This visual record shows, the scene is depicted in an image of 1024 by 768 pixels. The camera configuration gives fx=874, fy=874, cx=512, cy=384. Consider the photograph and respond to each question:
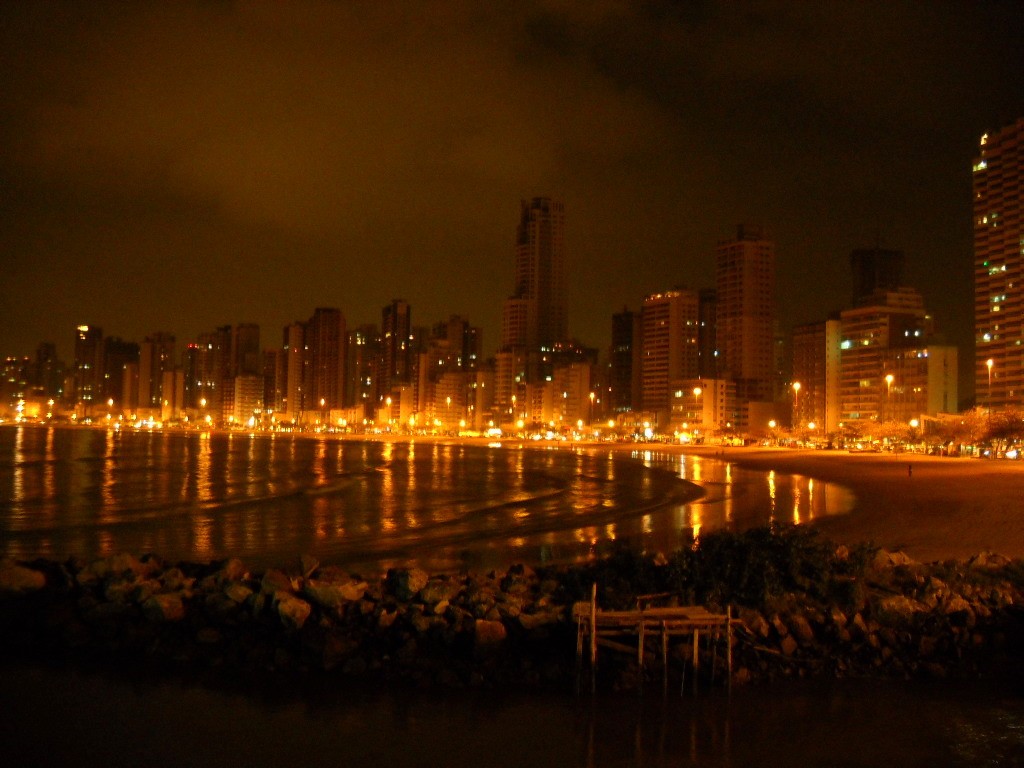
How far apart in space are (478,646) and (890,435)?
249 ft

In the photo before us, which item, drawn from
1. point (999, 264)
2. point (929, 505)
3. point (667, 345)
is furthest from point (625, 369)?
point (929, 505)

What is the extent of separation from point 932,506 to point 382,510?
1900 cm

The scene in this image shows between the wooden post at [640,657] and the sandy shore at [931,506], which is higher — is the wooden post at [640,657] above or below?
below

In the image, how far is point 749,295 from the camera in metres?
156

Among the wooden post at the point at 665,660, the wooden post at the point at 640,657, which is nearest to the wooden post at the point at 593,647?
the wooden post at the point at 640,657

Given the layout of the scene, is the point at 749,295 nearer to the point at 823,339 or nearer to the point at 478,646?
the point at 823,339

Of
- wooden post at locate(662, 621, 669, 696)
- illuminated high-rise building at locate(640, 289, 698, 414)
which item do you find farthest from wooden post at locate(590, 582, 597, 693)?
illuminated high-rise building at locate(640, 289, 698, 414)

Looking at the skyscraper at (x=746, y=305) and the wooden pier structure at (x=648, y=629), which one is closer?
the wooden pier structure at (x=648, y=629)

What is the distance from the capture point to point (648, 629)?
1240 centimetres

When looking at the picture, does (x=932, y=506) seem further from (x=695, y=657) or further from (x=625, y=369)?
(x=625, y=369)

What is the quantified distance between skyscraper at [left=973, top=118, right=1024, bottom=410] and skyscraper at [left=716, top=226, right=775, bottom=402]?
49678 mm

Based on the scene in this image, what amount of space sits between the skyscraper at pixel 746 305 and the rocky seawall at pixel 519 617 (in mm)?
139623

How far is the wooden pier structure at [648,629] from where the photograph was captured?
12070 mm

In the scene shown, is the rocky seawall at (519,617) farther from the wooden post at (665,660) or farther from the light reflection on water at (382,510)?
the light reflection on water at (382,510)
